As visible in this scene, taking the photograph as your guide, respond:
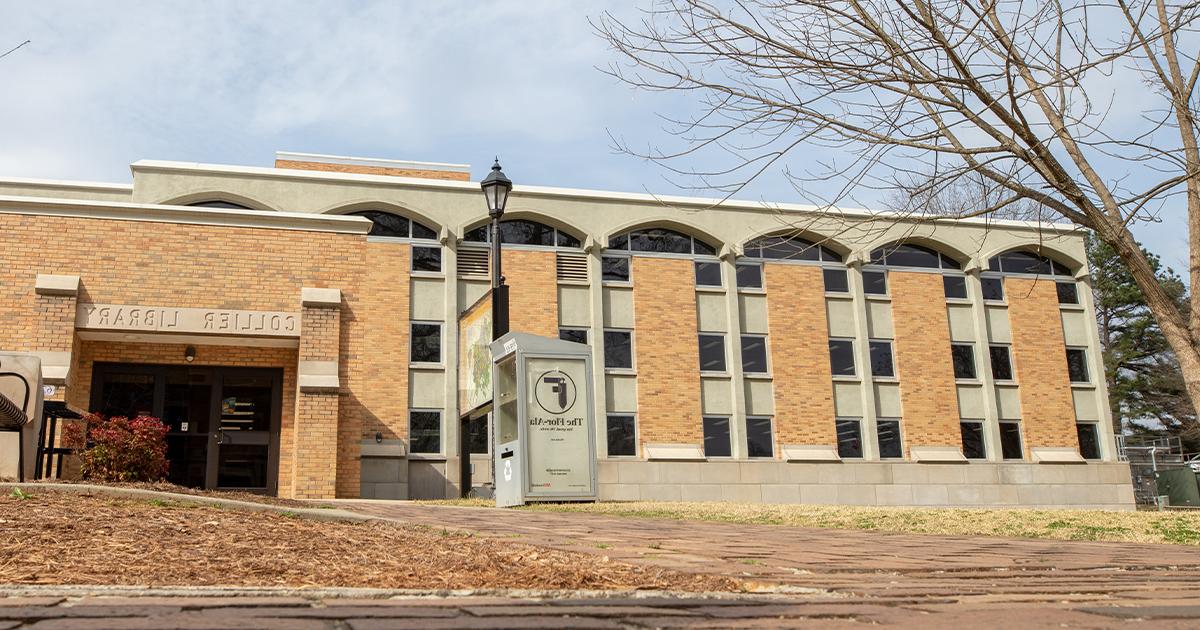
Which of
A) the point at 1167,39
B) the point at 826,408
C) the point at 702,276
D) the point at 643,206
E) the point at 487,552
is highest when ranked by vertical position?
the point at 643,206

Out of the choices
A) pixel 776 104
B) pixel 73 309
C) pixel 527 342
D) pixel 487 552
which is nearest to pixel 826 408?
pixel 527 342

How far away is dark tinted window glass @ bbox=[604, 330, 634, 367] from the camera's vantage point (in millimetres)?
27625

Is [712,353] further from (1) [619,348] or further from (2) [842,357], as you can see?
(2) [842,357]

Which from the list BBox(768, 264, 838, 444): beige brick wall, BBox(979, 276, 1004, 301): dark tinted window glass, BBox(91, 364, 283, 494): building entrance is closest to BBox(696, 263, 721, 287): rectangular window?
BBox(768, 264, 838, 444): beige brick wall

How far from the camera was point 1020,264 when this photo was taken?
31906 mm

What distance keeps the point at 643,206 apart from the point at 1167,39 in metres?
19.8

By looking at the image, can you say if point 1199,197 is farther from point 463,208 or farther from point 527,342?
point 463,208

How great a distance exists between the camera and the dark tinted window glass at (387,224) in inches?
1049

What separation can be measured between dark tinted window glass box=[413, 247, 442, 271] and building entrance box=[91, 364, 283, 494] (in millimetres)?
6905

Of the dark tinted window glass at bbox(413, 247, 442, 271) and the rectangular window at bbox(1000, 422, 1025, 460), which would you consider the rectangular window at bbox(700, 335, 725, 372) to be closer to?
the dark tinted window glass at bbox(413, 247, 442, 271)

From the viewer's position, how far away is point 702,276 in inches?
1141

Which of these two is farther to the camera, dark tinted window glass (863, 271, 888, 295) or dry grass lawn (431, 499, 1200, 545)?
dark tinted window glass (863, 271, 888, 295)

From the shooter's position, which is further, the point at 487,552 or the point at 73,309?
the point at 73,309

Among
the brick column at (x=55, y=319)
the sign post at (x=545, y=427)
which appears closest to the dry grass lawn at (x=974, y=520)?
the sign post at (x=545, y=427)
